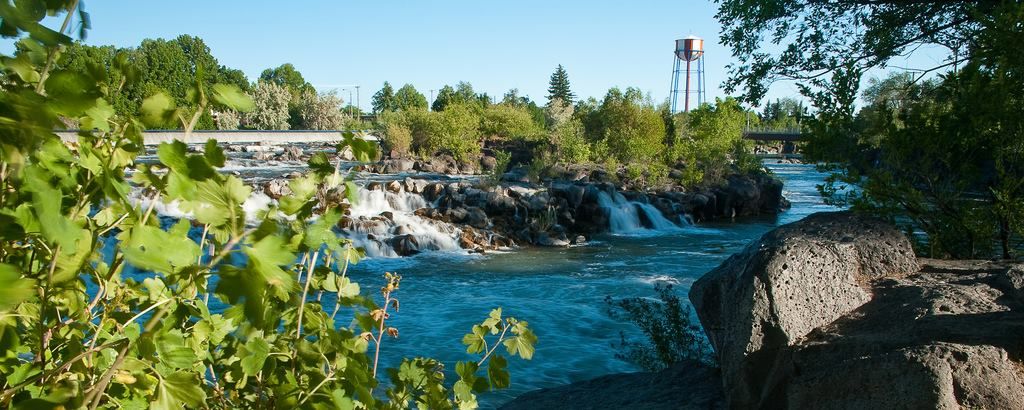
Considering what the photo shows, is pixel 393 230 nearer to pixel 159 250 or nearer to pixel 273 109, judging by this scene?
pixel 159 250

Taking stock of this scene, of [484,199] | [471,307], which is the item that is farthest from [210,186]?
[484,199]

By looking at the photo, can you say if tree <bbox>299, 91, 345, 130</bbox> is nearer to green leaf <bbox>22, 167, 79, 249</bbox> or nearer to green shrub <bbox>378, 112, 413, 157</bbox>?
green shrub <bbox>378, 112, 413, 157</bbox>

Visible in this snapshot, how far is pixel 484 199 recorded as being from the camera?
59.9ft

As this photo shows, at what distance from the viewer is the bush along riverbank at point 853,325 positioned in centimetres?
275

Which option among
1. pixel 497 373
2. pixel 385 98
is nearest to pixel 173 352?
pixel 497 373

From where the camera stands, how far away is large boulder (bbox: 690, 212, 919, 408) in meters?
3.42

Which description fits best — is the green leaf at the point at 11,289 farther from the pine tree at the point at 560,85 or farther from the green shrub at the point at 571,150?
the pine tree at the point at 560,85

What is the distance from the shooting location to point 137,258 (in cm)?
87

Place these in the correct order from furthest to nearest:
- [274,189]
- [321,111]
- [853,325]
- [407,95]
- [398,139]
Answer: [407,95]
[321,111]
[398,139]
[274,189]
[853,325]

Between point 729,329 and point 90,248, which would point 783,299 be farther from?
point 90,248

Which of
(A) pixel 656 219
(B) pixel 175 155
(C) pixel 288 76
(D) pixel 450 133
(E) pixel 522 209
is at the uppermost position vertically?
(C) pixel 288 76

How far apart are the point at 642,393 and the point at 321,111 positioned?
68.3 meters

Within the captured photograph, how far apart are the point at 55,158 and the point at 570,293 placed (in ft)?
33.6

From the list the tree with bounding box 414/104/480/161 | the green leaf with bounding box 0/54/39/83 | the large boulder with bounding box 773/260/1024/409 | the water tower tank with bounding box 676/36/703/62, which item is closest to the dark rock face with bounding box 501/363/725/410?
the large boulder with bounding box 773/260/1024/409
